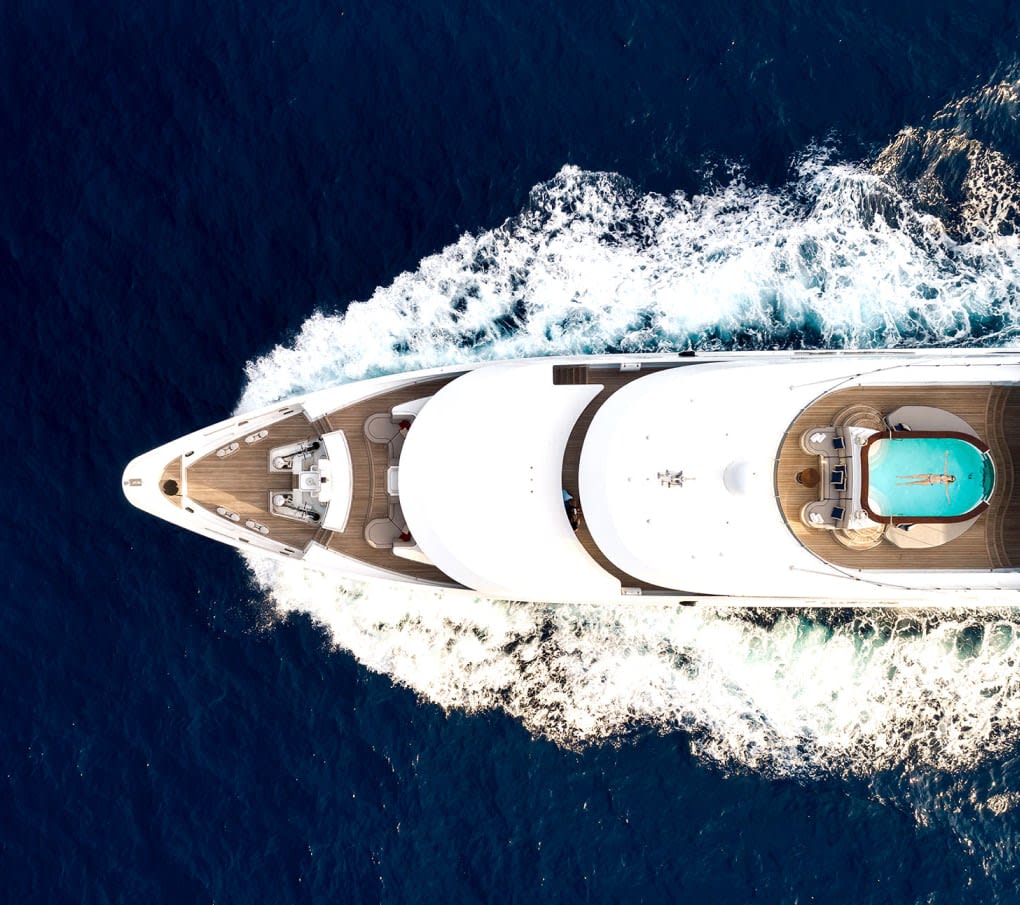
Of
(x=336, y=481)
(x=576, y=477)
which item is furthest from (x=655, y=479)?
(x=336, y=481)

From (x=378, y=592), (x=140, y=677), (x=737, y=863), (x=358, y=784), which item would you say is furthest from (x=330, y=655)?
(x=737, y=863)

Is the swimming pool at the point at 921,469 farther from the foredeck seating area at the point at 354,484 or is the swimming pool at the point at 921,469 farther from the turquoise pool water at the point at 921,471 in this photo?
the foredeck seating area at the point at 354,484

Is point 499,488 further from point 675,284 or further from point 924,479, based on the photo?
point 924,479

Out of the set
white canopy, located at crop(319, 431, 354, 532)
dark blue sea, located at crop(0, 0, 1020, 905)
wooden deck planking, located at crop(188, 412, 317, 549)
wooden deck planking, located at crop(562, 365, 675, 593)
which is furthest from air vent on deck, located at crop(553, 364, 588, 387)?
wooden deck planking, located at crop(188, 412, 317, 549)

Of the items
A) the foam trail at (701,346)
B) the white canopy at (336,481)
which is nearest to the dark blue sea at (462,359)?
the foam trail at (701,346)

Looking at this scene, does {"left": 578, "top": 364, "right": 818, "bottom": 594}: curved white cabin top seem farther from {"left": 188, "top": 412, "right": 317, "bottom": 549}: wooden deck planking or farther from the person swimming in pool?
{"left": 188, "top": 412, "right": 317, "bottom": 549}: wooden deck planking

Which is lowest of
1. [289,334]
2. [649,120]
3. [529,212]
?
[289,334]

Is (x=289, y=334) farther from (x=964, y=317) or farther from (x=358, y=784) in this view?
(x=964, y=317)
